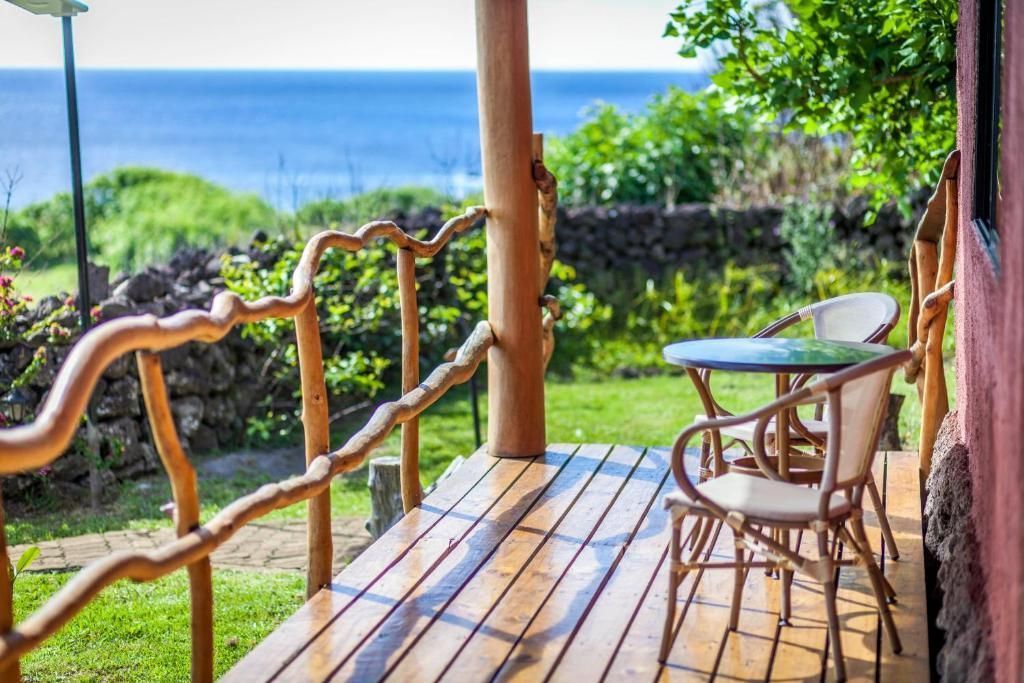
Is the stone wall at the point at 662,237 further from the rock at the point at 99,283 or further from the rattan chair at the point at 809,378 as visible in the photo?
the rattan chair at the point at 809,378

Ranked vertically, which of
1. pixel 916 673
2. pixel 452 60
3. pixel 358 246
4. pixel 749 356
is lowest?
pixel 916 673

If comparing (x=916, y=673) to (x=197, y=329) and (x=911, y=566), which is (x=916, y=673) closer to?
(x=911, y=566)

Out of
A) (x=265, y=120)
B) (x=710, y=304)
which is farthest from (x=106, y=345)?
(x=265, y=120)

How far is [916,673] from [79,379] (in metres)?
1.95

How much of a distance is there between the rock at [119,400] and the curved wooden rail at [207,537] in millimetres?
3262

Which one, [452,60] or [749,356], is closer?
[749,356]

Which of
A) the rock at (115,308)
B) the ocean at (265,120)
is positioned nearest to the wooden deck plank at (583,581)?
the rock at (115,308)

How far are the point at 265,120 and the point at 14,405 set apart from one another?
173 ft

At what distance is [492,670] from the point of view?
114 inches

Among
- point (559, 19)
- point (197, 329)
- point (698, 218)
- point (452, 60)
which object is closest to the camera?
point (197, 329)

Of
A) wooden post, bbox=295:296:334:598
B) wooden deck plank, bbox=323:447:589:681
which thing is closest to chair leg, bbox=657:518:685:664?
wooden deck plank, bbox=323:447:589:681

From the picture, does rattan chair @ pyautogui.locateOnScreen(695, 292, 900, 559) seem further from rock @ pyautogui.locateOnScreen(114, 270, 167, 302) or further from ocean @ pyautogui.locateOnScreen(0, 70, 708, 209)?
ocean @ pyautogui.locateOnScreen(0, 70, 708, 209)

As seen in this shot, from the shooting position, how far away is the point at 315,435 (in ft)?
11.6

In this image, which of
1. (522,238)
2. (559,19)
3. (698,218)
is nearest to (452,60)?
(559,19)
